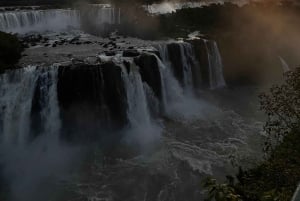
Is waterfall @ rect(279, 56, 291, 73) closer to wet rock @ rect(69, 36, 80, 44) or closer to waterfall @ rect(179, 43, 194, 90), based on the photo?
waterfall @ rect(179, 43, 194, 90)

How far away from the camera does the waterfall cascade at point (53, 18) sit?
99.9ft

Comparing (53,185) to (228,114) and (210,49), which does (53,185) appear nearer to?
(228,114)

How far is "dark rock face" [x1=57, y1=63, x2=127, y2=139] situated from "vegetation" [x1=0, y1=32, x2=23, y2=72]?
9.26ft

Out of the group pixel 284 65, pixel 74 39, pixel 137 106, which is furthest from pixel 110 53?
pixel 284 65

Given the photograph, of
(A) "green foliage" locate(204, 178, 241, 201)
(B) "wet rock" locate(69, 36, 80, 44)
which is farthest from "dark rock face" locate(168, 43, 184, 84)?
(A) "green foliage" locate(204, 178, 241, 201)

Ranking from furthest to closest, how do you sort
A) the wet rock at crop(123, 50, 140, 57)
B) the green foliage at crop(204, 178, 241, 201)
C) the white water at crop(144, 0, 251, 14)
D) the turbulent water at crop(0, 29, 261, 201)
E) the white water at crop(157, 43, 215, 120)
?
the white water at crop(144, 0, 251, 14) < the white water at crop(157, 43, 215, 120) < the wet rock at crop(123, 50, 140, 57) < the turbulent water at crop(0, 29, 261, 201) < the green foliage at crop(204, 178, 241, 201)

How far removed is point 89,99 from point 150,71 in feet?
13.8

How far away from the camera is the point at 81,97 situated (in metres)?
19.7

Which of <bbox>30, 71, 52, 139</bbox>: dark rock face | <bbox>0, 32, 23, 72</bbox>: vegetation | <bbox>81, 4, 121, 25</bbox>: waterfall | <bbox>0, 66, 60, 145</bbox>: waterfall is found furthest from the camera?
<bbox>81, 4, 121, 25</bbox>: waterfall

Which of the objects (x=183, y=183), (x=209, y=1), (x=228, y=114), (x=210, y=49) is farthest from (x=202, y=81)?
(x=209, y=1)

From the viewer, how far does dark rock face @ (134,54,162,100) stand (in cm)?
2186

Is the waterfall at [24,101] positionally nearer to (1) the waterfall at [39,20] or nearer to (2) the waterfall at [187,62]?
(2) the waterfall at [187,62]

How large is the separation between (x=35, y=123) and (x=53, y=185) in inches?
165

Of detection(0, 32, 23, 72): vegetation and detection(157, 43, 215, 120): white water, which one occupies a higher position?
detection(0, 32, 23, 72): vegetation
